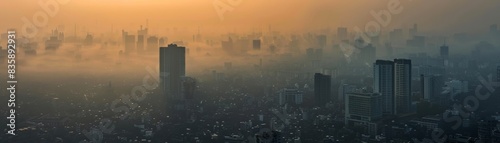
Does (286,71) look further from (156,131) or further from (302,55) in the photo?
(156,131)

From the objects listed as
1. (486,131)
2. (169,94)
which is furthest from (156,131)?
(486,131)

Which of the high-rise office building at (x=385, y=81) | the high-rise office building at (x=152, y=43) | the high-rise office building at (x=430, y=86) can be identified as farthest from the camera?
the high-rise office building at (x=430, y=86)

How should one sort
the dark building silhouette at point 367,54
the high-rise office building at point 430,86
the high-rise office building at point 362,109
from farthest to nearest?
the dark building silhouette at point 367,54, the high-rise office building at point 430,86, the high-rise office building at point 362,109

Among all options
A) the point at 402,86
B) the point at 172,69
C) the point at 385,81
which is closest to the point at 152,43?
the point at 172,69

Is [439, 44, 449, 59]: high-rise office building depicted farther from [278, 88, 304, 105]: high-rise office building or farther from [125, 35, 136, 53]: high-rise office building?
[125, 35, 136, 53]: high-rise office building

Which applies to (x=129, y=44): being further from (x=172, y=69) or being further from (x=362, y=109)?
(x=362, y=109)

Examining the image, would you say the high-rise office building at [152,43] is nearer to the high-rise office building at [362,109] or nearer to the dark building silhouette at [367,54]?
the high-rise office building at [362,109]

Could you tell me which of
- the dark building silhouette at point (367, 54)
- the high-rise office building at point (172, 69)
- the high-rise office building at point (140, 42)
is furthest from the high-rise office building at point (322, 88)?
→ the high-rise office building at point (140, 42)
